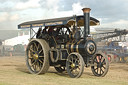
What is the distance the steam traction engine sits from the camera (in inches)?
340

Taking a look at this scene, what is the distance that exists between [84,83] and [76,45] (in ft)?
7.41

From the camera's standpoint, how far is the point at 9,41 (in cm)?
6806

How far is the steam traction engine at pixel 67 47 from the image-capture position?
340 inches

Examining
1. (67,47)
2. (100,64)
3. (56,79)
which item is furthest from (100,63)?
(56,79)

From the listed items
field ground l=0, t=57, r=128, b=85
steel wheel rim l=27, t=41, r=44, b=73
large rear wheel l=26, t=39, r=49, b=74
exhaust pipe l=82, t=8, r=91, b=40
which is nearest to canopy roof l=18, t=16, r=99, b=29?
exhaust pipe l=82, t=8, r=91, b=40

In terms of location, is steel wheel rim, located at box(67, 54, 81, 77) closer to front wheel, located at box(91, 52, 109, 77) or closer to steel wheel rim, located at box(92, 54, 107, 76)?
front wheel, located at box(91, 52, 109, 77)

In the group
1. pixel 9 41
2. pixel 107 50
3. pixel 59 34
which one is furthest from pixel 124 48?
pixel 9 41

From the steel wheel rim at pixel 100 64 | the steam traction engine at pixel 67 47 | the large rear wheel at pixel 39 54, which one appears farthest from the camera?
the large rear wheel at pixel 39 54

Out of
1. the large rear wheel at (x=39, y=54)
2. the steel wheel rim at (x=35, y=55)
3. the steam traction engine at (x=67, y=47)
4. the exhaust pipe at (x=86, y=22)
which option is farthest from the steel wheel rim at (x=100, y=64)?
the steel wheel rim at (x=35, y=55)

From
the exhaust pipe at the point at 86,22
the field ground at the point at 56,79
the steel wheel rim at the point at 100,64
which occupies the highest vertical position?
the exhaust pipe at the point at 86,22

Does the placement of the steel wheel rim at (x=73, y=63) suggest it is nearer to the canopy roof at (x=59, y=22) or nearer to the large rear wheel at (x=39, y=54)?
the large rear wheel at (x=39, y=54)

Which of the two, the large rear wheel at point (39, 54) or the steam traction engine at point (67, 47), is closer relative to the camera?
the steam traction engine at point (67, 47)

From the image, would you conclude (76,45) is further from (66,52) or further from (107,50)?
(107,50)

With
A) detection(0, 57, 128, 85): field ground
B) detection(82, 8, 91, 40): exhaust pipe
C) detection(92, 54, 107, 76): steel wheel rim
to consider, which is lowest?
detection(0, 57, 128, 85): field ground
